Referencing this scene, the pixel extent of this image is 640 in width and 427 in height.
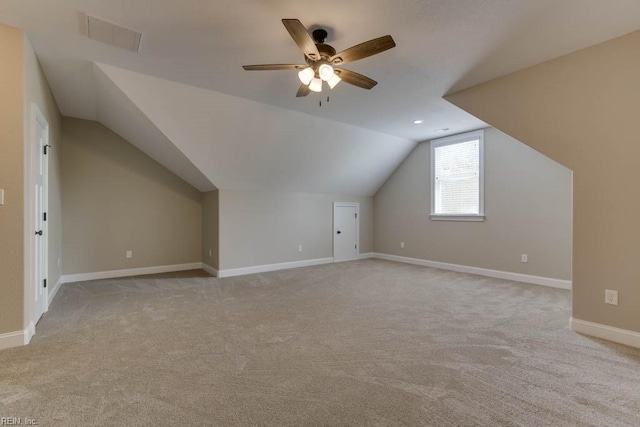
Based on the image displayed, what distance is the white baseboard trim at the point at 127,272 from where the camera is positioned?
190 inches

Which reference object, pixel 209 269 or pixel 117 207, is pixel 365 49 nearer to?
pixel 209 269

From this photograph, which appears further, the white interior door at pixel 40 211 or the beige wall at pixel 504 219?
the beige wall at pixel 504 219

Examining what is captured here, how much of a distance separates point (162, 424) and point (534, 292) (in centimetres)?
472

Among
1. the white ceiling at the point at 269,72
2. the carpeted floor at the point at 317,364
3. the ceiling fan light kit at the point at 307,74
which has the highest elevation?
the white ceiling at the point at 269,72

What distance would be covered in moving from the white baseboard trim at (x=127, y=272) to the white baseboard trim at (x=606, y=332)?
5755 millimetres

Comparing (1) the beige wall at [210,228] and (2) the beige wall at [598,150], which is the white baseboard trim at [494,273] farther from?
(1) the beige wall at [210,228]

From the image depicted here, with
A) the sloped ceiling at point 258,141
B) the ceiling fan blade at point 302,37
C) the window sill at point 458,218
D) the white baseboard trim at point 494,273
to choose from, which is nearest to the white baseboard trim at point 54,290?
the sloped ceiling at point 258,141

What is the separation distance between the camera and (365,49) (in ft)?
7.26

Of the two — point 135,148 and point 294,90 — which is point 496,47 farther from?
point 135,148

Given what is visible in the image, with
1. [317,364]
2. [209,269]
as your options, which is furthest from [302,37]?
[209,269]

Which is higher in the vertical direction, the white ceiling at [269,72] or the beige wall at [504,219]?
the white ceiling at [269,72]

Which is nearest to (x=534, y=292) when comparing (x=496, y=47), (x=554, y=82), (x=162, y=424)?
(x=554, y=82)

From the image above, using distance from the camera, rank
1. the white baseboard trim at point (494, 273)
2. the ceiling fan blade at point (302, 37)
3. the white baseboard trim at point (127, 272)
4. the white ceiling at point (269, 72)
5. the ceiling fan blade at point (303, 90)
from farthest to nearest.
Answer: the white baseboard trim at point (127, 272) < the white baseboard trim at point (494, 273) < the ceiling fan blade at point (303, 90) < the white ceiling at point (269, 72) < the ceiling fan blade at point (302, 37)

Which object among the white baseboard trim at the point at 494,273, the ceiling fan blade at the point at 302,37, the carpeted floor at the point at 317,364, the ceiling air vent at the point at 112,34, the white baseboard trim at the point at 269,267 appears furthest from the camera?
the white baseboard trim at the point at 269,267
